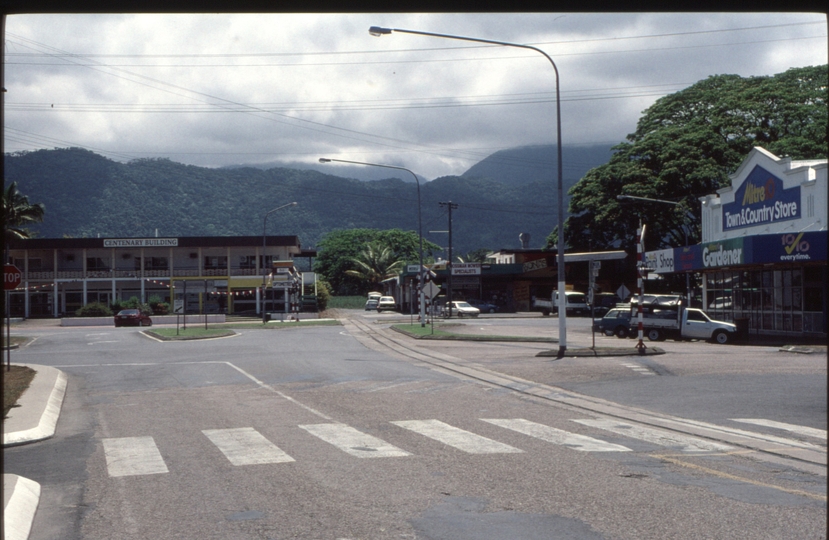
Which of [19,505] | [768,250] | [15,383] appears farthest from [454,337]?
[19,505]

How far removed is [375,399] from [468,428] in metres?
4.03

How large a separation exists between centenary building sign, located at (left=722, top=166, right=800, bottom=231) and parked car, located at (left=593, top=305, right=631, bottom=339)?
734 centimetres

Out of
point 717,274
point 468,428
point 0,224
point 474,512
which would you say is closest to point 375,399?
point 468,428

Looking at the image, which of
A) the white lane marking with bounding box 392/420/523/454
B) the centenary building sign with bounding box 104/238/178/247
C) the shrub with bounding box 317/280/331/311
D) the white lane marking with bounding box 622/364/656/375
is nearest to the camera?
the white lane marking with bounding box 392/420/523/454

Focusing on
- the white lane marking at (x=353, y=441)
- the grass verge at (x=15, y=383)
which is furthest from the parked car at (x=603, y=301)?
the white lane marking at (x=353, y=441)

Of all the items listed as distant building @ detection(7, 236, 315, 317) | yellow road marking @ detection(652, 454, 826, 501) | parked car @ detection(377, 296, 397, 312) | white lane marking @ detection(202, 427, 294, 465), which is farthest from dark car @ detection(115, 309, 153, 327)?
yellow road marking @ detection(652, 454, 826, 501)

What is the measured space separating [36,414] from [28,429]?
160 cm

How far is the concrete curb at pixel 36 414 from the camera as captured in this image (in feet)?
38.0

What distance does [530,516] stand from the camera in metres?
6.86

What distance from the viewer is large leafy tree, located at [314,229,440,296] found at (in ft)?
373

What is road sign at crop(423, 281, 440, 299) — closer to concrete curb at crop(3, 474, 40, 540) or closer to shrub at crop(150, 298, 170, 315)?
concrete curb at crop(3, 474, 40, 540)

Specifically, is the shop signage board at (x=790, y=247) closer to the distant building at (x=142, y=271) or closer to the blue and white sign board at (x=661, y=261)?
the blue and white sign board at (x=661, y=261)

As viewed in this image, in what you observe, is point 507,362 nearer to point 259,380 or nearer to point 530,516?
point 259,380

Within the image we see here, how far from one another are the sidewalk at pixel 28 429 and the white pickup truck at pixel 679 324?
22.4m
